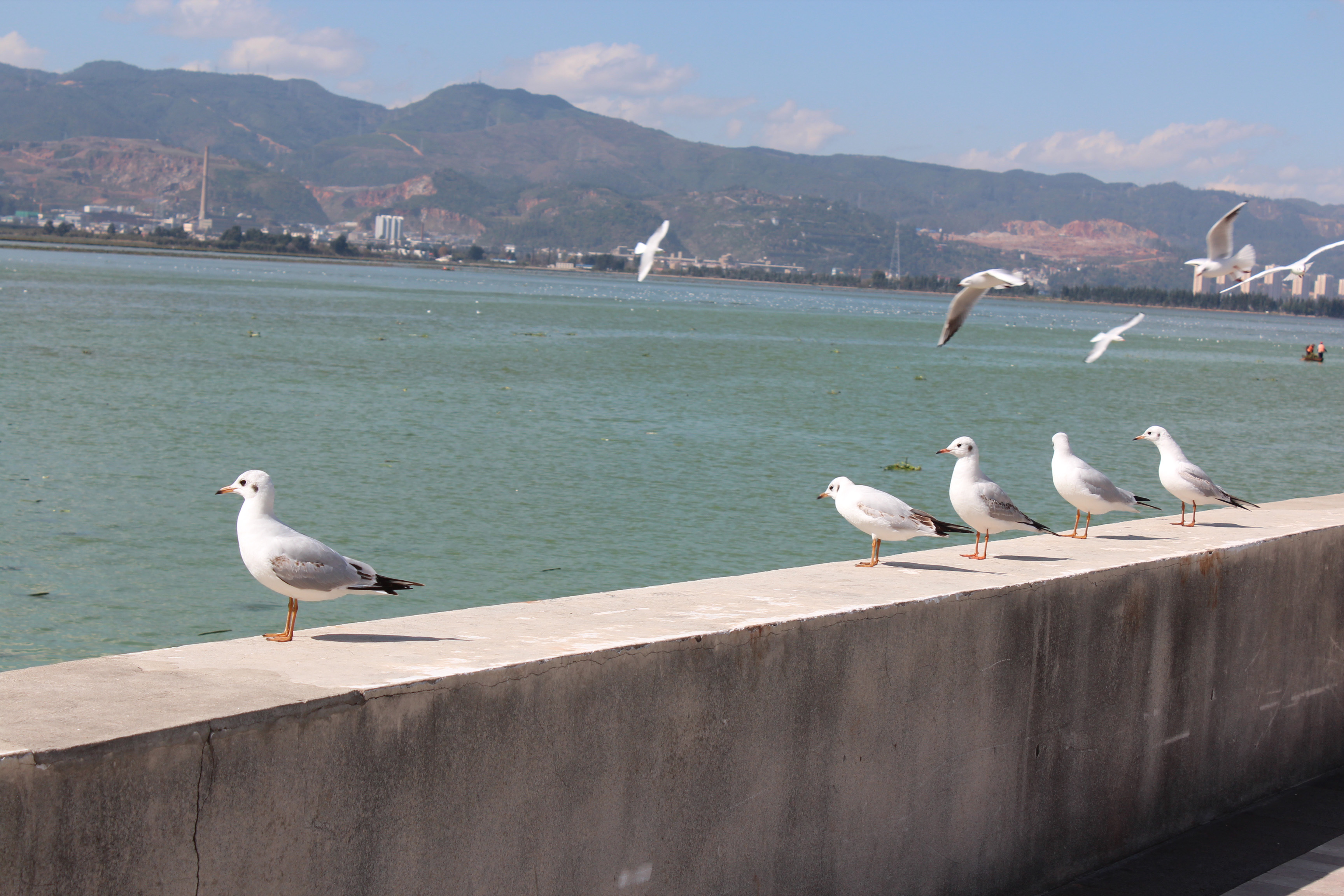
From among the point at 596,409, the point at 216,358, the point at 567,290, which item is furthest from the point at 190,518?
the point at 567,290

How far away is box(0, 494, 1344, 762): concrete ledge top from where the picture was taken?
3260mm

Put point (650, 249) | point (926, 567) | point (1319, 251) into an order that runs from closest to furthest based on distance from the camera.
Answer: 1. point (926, 567)
2. point (1319, 251)
3. point (650, 249)

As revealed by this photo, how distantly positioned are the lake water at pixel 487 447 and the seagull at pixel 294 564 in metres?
3.55

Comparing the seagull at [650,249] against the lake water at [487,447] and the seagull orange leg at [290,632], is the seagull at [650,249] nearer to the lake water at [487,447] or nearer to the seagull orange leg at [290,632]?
the lake water at [487,447]

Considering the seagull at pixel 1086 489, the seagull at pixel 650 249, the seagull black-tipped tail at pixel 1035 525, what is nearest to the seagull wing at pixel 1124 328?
the seagull at pixel 1086 489

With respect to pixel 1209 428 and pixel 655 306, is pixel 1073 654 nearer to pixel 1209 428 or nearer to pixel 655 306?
pixel 1209 428

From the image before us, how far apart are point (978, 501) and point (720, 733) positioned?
3.05 m

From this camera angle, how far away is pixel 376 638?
435 cm

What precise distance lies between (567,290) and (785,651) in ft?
552

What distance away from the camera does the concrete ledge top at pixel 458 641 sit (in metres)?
3.26

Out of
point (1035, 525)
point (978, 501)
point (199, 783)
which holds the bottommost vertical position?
point (199, 783)

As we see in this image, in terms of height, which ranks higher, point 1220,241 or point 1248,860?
point 1220,241

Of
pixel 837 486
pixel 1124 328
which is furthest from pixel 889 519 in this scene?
pixel 1124 328

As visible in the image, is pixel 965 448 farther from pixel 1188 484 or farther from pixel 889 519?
pixel 1188 484
